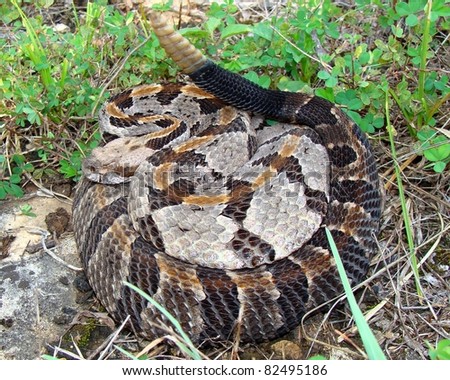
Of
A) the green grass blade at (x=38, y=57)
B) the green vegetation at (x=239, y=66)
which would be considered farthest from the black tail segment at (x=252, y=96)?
the green grass blade at (x=38, y=57)

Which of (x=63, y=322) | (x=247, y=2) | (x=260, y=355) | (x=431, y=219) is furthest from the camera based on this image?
(x=247, y=2)

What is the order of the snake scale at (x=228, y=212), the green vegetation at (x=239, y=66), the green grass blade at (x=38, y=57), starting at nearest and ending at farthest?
the snake scale at (x=228, y=212)
the green vegetation at (x=239, y=66)
the green grass blade at (x=38, y=57)

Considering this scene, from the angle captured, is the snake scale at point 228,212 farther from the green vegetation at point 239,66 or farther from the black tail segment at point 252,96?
the green vegetation at point 239,66

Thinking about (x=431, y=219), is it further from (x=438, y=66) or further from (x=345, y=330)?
(x=438, y=66)

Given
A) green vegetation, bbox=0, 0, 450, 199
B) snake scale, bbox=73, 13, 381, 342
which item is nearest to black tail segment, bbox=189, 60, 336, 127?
snake scale, bbox=73, 13, 381, 342

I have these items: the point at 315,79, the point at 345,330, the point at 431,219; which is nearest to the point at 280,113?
the point at 315,79

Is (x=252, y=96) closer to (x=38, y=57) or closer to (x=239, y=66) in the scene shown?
(x=239, y=66)
